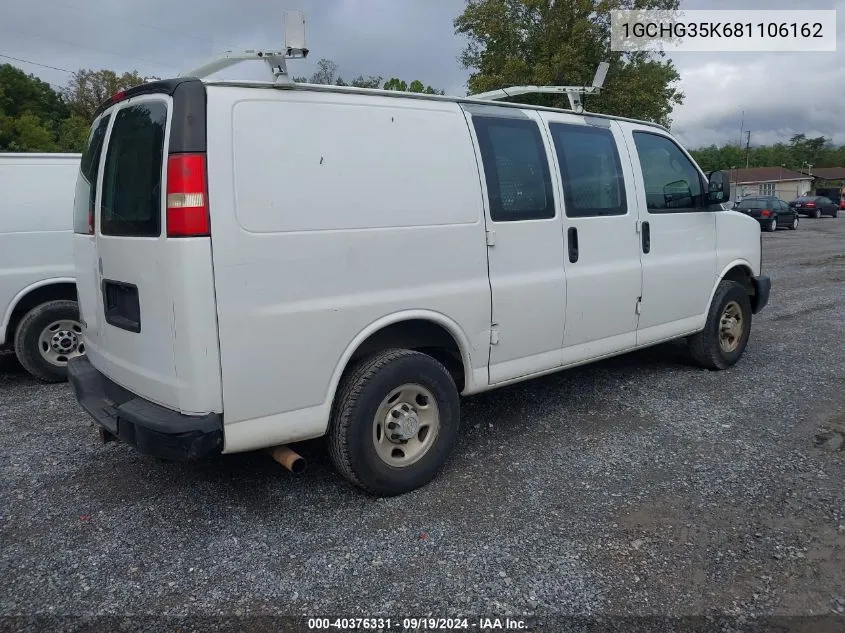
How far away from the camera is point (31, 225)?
573 centimetres

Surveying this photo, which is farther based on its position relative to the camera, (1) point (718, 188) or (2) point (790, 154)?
(2) point (790, 154)

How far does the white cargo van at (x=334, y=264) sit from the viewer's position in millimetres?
2947

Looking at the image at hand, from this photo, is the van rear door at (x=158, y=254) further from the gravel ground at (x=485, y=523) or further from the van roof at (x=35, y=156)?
the van roof at (x=35, y=156)

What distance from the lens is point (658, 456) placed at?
4109 mm

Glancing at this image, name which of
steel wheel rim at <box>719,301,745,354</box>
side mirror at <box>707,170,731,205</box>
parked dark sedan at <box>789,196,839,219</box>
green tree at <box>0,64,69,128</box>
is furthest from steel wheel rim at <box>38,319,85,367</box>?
parked dark sedan at <box>789,196,839,219</box>

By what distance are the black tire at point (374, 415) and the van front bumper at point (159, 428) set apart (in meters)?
0.62

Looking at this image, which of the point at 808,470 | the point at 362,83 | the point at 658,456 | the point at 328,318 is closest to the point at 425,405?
the point at 328,318

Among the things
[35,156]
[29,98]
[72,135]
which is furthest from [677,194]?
[29,98]

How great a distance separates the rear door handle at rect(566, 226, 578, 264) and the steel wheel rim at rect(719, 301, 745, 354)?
2.24 meters

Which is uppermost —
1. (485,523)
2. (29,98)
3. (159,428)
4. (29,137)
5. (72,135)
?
(29,98)

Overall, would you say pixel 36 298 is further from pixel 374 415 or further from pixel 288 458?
pixel 374 415

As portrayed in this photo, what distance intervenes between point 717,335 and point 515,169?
2.84m

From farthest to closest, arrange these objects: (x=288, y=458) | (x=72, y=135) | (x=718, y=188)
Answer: (x=72, y=135) → (x=718, y=188) → (x=288, y=458)

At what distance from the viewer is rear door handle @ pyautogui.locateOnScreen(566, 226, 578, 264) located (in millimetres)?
4328
